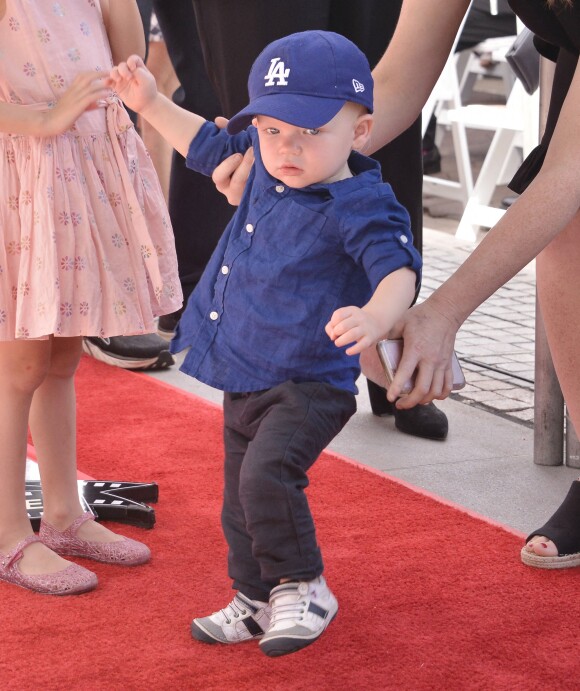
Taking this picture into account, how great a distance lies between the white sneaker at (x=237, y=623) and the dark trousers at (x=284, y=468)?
0.29ft

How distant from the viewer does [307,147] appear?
71.4 inches

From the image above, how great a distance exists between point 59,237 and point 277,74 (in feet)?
2.19

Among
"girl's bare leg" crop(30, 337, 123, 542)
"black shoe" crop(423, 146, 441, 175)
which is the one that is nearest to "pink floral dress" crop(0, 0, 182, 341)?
"girl's bare leg" crop(30, 337, 123, 542)

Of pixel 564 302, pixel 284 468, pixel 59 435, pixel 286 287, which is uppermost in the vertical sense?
pixel 286 287

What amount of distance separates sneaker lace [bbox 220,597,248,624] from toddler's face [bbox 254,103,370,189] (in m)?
0.73

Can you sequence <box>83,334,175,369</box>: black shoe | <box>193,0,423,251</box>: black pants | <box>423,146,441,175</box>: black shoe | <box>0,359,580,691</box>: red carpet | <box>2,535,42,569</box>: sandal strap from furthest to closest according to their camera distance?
<box>423,146,441,175</box>: black shoe, <box>83,334,175,369</box>: black shoe, <box>193,0,423,251</box>: black pants, <box>2,535,42,569</box>: sandal strap, <box>0,359,580,691</box>: red carpet

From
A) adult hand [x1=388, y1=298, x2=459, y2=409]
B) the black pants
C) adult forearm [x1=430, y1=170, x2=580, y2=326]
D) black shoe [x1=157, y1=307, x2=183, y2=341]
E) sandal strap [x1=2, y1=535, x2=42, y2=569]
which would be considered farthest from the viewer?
black shoe [x1=157, y1=307, x2=183, y2=341]

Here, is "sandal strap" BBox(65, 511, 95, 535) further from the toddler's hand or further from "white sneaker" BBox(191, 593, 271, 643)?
the toddler's hand

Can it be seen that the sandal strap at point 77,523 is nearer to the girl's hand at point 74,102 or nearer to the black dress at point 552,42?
the girl's hand at point 74,102

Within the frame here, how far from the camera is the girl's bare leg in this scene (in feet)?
7.81

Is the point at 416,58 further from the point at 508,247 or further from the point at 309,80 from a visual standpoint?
the point at 508,247

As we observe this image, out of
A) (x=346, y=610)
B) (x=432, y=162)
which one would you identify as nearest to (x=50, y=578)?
(x=346, y=610)

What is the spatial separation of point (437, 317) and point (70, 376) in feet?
3.34

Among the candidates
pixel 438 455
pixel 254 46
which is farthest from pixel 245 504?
pixel 254 46
